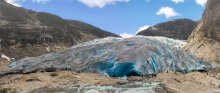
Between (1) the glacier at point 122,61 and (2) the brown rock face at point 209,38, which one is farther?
(2) the brown rock face at point 209,38

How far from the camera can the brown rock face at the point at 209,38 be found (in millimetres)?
30256

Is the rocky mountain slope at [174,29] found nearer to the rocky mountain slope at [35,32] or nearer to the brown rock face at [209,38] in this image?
the rocky mountain slope at [35,32]

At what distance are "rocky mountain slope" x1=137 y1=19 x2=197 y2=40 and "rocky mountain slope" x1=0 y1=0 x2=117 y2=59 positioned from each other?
7861mm

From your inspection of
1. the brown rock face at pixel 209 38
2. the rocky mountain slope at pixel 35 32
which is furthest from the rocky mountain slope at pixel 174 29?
the brown rock face at pixel 209 38

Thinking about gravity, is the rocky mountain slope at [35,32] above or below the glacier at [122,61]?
above

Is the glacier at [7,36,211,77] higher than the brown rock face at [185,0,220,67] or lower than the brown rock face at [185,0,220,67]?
lower

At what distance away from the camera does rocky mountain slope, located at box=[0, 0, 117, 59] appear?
5644 centimetres

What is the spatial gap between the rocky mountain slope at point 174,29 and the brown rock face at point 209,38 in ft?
128

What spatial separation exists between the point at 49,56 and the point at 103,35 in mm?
49143

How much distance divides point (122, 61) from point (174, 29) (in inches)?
2332

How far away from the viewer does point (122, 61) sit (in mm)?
22078

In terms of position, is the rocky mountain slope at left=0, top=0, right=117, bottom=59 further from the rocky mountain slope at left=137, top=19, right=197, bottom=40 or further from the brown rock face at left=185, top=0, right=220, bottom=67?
the brown rock face at left=185, top=0, right=220, bottom=67

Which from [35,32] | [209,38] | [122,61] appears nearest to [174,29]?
[35,32]

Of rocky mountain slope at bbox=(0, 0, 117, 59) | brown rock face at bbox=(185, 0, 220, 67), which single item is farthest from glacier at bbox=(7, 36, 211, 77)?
rocky mountain slope at bbox=(0, 0, 117, 59)
